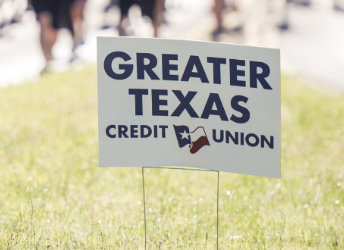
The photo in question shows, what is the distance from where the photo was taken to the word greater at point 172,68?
2.51 metres

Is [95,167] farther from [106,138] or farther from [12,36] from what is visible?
[12,36]

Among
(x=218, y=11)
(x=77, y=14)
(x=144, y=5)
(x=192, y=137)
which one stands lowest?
(x=192, y=137)

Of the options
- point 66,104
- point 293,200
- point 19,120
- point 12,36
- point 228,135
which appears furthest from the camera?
point 12,36

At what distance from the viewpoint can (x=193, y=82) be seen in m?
2.55

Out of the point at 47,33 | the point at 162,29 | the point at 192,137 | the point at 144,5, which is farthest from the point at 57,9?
the point at 192,137

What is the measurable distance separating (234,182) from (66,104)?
3.22 m

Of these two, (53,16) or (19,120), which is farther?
(53,16)

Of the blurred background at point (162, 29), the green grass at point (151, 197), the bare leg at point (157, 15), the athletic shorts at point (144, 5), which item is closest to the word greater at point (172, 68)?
the green grass at point (151, 197)

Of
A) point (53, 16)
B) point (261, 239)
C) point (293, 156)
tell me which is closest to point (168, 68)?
point (261, 239)

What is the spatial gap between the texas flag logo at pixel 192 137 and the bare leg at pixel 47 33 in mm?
6456

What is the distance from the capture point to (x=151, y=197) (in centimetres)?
353

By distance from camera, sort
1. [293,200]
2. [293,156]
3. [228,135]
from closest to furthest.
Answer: [228,135]
[293,200]
[293,156]

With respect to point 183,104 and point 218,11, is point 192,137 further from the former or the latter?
point 218,11

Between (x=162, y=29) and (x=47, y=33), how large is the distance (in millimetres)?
5177
